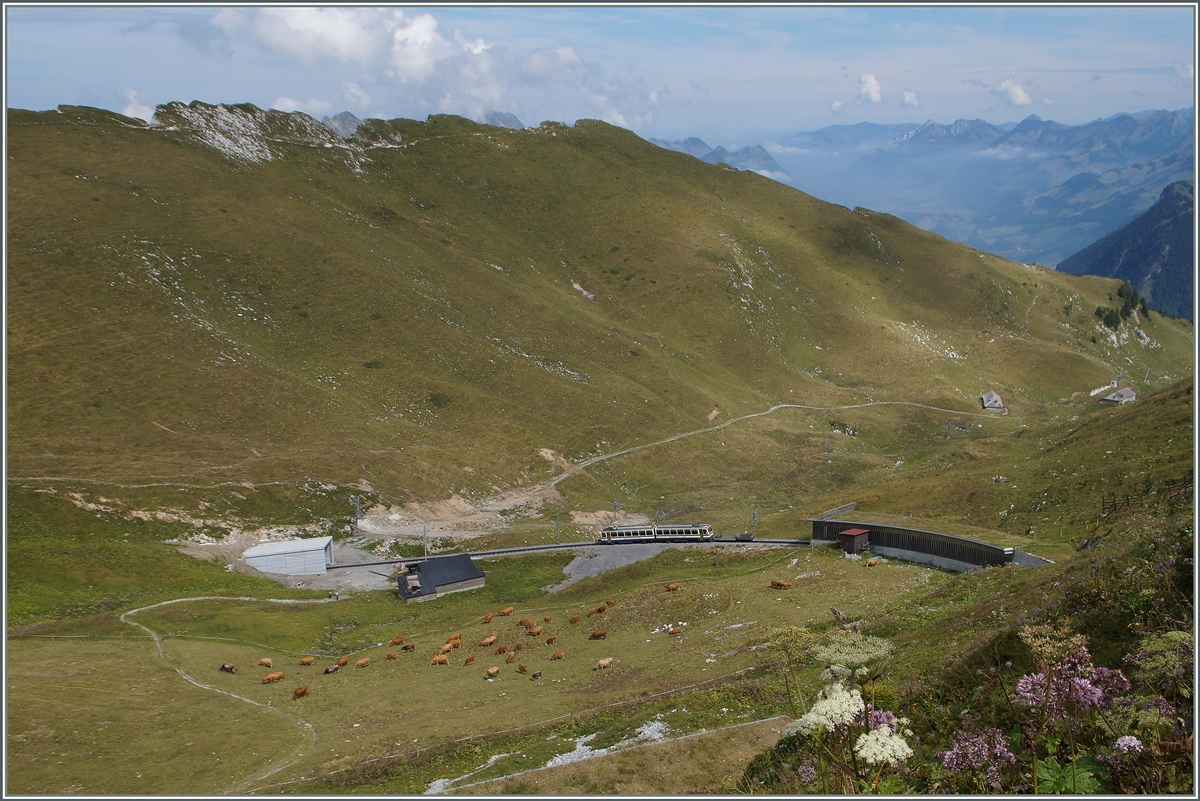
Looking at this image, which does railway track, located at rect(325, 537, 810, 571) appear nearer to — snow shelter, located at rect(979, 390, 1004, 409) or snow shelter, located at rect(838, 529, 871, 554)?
snow shelter, located at rect(838, 529, 871, 554)

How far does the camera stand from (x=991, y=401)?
14712 cm

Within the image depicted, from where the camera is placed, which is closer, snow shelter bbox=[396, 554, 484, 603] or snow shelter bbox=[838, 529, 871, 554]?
snow shelter bbox=[838, 529, 871, 554]

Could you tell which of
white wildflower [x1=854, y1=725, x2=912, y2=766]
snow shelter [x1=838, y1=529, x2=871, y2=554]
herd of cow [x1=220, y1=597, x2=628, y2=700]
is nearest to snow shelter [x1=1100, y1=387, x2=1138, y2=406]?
snow shelter [x1=838, y1=529, x2=871, y2=554]

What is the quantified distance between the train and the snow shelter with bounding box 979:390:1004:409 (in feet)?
308

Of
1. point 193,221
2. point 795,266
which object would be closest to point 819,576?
point 193,221

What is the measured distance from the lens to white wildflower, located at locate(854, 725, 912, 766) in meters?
12.1

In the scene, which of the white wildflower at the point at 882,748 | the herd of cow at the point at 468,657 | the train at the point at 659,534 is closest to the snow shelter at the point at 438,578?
the herd of cow at the point at 468,657

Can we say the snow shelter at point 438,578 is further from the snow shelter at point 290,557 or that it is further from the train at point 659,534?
the train at point 659,534

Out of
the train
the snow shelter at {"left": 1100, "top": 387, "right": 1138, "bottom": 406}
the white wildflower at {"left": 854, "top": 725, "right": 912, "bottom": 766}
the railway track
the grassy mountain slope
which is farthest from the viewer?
the snow shelter at {"left": 1100, "top": 387, "right": 1138, "bottom": 406}

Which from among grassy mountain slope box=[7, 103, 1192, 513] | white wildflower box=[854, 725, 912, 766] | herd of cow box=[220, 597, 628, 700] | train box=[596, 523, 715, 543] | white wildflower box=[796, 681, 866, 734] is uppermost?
grassy mountain slope box=[7, 103, 1192, 513]

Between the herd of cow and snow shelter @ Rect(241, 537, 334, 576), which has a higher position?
snow shelter @ Rect(241, 537, 334, 576)

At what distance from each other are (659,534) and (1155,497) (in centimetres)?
4479

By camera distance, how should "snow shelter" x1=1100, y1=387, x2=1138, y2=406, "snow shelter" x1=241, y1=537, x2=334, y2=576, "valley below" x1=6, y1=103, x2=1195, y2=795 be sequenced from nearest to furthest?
"valley below" x1=6, y1=103, x2=1195, y2=795, "snow shelter" x1=241, y1=537, x2=334, y2=576, "snow shelter" x1=1100, y1=387, x2=1138, y2=406

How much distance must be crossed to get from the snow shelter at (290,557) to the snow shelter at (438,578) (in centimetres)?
828
